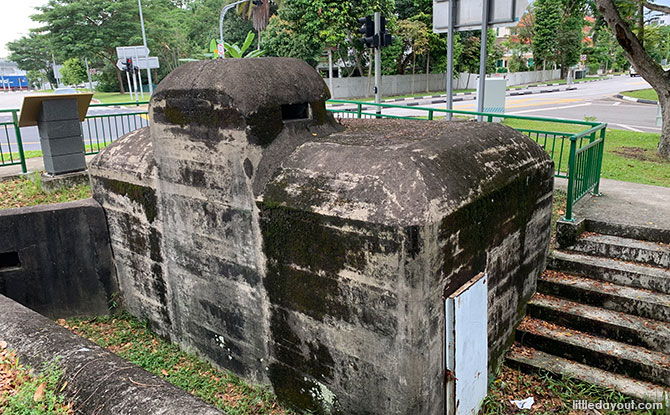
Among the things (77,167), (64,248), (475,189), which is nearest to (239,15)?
(77,167)

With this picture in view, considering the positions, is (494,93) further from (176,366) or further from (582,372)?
(176,366)

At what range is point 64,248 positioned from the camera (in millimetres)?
6117

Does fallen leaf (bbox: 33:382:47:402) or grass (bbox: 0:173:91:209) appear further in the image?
grass (bbox: 0:173:91:209)

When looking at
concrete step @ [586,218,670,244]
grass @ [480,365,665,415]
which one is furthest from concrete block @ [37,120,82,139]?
concrete step @ [586,218,670,244]

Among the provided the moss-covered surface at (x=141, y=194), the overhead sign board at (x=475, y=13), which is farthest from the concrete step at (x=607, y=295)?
the moss-covered surface at (x=141, y=194)

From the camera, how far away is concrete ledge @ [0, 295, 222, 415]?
272 cm

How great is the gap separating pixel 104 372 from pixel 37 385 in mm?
390

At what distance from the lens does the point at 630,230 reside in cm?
551

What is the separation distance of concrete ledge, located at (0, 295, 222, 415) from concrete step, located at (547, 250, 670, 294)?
418cm

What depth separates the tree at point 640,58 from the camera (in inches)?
360

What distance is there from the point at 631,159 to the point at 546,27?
36.1 m

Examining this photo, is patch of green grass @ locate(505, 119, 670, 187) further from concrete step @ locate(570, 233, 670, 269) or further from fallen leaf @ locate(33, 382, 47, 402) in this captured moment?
fallen leaf @ locate(33, 382, 47, 402)

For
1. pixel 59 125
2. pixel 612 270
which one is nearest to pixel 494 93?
pixel 612 270

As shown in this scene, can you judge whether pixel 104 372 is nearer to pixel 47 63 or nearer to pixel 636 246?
pixel 636 246
